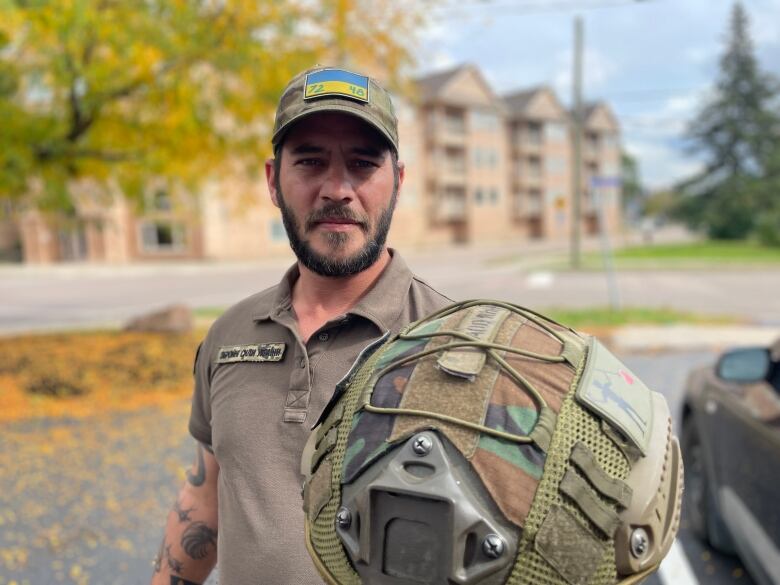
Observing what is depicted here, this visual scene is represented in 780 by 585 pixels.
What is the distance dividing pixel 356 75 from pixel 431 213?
1885 inches

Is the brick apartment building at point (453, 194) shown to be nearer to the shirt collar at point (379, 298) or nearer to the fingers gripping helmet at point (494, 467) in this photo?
the shirt collar at point (379, 298)

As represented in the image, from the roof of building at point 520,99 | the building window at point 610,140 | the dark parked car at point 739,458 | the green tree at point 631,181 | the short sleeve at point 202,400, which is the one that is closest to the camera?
the short sleeve at point 202,400

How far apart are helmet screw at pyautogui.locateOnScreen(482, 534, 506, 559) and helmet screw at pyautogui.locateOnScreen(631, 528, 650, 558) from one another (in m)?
0.22

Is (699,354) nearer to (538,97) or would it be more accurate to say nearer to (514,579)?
(514,579)

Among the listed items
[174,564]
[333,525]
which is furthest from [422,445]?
[174,564]

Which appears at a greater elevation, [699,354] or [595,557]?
[595,557]

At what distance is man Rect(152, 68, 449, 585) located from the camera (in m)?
1.48

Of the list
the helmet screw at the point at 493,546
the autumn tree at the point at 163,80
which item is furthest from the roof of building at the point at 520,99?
the helmet screw at the point at 493,546

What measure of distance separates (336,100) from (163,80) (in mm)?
6797

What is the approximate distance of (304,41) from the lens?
805cm

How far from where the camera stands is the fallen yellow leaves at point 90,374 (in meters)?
6.76

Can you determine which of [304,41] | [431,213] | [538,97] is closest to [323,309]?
[304,41]

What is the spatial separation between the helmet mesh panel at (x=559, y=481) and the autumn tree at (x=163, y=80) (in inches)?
257

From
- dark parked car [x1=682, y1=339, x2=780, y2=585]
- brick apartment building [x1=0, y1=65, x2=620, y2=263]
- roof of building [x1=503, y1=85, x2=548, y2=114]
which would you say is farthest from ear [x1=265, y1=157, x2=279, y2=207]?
roof of building [x1=503, y1=85, x2=548, y2=114]
